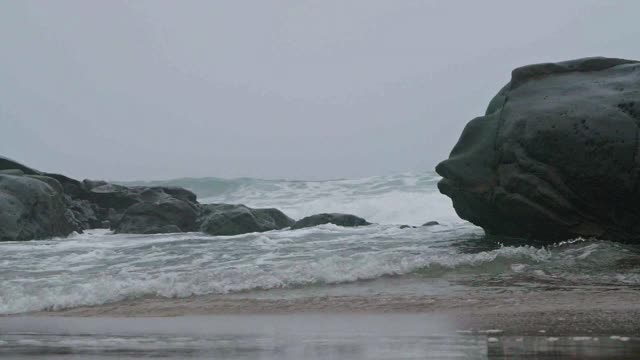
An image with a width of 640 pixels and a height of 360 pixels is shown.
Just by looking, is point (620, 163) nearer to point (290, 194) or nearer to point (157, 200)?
point (157, 200)

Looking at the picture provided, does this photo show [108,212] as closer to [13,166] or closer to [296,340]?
[13,166]

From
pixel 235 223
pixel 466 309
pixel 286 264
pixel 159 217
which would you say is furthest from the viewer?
pixel 159 217

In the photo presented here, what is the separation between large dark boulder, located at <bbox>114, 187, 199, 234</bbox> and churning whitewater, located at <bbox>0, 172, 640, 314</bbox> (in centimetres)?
186

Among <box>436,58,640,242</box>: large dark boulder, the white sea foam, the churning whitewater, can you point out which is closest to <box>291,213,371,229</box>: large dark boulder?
the churning whitewater

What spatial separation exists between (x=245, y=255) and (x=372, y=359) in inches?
266

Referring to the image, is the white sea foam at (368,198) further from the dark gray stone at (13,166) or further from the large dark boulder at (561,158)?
the large dark boulder at (561,158)

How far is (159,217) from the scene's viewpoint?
16203mm

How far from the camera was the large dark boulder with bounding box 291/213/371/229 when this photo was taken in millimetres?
15062

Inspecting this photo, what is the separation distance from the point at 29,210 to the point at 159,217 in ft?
9.35

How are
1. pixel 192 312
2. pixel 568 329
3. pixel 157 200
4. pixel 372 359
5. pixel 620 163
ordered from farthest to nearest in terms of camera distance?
pixel 157 200 < pixel 620 163 < pixel 192 312 < pixel 568 329 < pixel 372 359

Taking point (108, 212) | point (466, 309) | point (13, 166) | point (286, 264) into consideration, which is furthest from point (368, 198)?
point (466, 309)

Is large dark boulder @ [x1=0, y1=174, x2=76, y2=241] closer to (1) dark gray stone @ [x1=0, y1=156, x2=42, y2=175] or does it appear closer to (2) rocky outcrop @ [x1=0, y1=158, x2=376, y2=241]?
(2) rocky outcrop @ [x1=0, y1=158, x2=376, y2=241]

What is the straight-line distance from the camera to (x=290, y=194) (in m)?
28.6

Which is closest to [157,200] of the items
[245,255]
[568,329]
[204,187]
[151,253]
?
[151,253]
